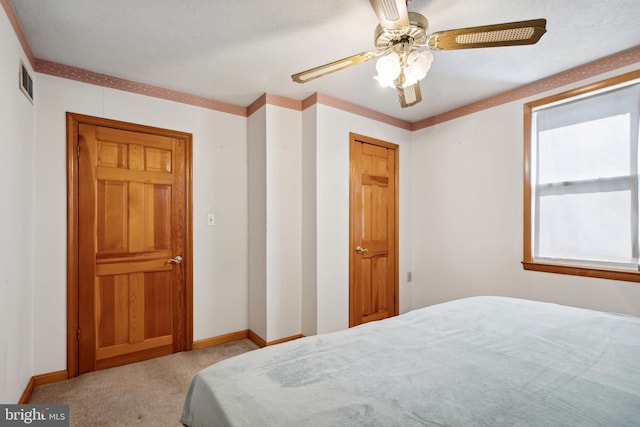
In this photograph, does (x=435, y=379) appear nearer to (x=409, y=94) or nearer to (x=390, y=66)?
(x=390, y=66)

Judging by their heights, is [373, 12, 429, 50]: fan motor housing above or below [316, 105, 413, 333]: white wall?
above

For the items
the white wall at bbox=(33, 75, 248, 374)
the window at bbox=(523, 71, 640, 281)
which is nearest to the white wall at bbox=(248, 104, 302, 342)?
the white wall at bbox=(33, 75, 248, 374)

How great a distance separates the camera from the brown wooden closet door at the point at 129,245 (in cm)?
250

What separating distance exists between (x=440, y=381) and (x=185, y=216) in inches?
103

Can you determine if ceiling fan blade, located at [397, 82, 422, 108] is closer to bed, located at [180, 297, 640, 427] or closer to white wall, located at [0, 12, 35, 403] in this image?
bed, located at [180, 297, 640, 427]

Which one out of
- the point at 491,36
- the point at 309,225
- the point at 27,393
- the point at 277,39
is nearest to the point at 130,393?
the point at 27,393

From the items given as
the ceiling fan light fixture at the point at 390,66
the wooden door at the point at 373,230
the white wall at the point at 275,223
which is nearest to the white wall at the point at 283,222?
the white wall at the point at 275,223

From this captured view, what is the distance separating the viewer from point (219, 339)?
310cm

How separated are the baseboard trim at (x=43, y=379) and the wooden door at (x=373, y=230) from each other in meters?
2.49

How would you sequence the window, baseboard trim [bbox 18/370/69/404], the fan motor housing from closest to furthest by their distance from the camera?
1. the fan motor housing
2. baseboard trim [bbox 18/370/69/404]
3. the window

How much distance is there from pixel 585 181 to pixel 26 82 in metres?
4.26

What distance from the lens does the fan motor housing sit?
152 cm

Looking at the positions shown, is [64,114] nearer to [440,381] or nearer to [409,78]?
[409,78]

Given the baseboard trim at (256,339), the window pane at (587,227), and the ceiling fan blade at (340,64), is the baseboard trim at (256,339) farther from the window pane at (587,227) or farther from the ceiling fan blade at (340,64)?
the window pane at (587,227)
